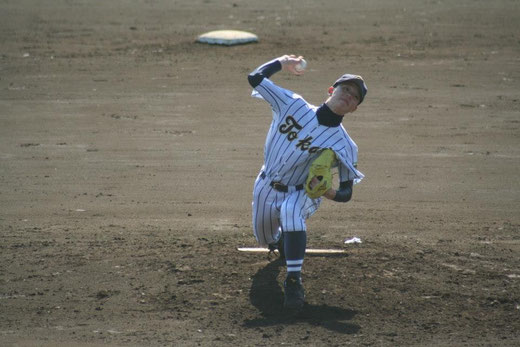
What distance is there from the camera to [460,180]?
9445 millimetres

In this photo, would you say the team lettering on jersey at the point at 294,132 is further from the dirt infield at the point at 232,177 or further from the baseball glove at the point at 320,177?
the dirt infield at the point at 232,177

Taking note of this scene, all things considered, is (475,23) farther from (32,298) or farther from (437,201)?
(32,298)

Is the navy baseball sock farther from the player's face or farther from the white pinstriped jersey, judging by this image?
the player's face

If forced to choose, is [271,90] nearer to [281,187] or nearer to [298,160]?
[298,160]

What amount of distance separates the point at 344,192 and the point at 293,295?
2.50 ft

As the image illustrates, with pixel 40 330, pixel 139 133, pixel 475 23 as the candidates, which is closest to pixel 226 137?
pixel 139 133

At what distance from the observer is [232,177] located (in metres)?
9.45

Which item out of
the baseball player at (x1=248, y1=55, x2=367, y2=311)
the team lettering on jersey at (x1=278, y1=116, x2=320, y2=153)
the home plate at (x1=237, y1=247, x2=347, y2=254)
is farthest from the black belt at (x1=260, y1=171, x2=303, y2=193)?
the home plate at (x1=237, y1=247, x2=347, y2=254)

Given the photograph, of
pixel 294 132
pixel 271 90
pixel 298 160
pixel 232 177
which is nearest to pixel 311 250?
pixel 298 160

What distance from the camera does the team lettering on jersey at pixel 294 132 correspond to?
19.9ft

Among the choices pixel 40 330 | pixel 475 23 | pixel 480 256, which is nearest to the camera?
pixel 40 330

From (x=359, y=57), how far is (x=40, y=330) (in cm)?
1002

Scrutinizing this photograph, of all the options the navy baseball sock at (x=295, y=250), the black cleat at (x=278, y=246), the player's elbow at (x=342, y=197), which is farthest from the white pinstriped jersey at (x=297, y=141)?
the black cleat at (x=278, y=246)

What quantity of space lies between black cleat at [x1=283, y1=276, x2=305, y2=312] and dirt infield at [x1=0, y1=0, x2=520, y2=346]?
0.10 m
